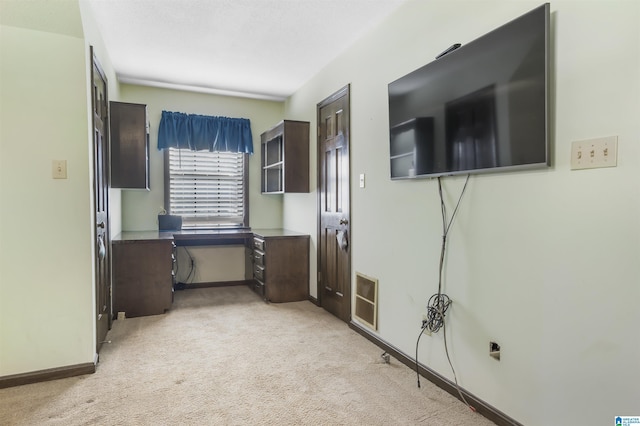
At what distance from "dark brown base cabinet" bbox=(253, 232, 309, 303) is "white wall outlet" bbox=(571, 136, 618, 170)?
3.15 m

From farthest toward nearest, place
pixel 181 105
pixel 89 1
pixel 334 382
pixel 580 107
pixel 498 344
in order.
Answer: pixel 181 105 < pixel 89 1 < pixel 334 382 < pixel 498 344 < pixel 580 107

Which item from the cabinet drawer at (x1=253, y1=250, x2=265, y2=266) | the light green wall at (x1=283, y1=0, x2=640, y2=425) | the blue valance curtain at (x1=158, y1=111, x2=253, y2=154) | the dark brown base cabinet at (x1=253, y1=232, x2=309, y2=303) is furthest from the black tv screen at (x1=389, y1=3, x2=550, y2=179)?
the blue valance curtain at (x1=158, y1=111, x2=253, y2=154)

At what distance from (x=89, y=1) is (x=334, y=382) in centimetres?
322

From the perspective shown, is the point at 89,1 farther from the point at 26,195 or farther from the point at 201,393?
the point at 201,393

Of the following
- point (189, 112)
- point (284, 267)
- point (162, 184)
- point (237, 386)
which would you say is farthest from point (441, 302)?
point (189, 112)

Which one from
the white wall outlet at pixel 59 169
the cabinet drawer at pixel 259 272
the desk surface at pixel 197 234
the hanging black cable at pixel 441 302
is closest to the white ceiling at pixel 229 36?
the white wall outlet at pixel 59 169

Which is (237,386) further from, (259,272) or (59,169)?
(259,272)

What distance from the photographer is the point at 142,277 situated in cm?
379

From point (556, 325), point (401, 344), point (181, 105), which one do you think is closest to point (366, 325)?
point (401, 344)

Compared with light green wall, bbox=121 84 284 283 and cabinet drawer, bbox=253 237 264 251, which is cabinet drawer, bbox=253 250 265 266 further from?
light green wall, bbox=121 84 284 283

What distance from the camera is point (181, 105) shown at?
5008 millimetres

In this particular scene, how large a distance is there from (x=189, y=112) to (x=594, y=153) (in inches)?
184

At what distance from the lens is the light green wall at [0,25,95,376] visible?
234 cm

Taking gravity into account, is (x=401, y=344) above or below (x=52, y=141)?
below
